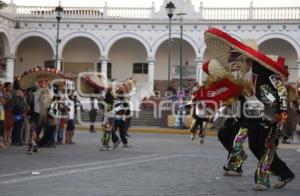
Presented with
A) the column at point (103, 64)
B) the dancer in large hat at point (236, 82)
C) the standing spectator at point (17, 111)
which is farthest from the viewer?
the column at point (103, 64)

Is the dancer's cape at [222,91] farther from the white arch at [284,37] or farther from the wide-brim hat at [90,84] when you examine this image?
the white arch at [284,37]

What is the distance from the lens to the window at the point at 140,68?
43953mm

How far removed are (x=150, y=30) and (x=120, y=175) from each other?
101ft

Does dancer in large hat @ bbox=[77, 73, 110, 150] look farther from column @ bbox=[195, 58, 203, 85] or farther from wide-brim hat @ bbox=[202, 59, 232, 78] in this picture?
column @ bbox=[195, 58, 203, 85]

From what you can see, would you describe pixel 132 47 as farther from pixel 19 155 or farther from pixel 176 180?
pixel 176 180

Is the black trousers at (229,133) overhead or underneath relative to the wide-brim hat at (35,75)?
underneath

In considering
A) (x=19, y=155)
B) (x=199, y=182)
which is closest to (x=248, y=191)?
(x=199, y=182)

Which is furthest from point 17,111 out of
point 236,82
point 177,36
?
point 177,36

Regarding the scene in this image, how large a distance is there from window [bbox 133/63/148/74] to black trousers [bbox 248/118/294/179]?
3531cm

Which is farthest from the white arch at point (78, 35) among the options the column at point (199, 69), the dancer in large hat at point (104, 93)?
the dancer in large hat at point (104, 93)

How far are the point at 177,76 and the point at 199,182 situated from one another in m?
34.0

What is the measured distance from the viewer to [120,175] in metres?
9.70

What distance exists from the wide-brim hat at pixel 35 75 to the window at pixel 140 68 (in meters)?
29.8

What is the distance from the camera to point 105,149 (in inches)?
603
